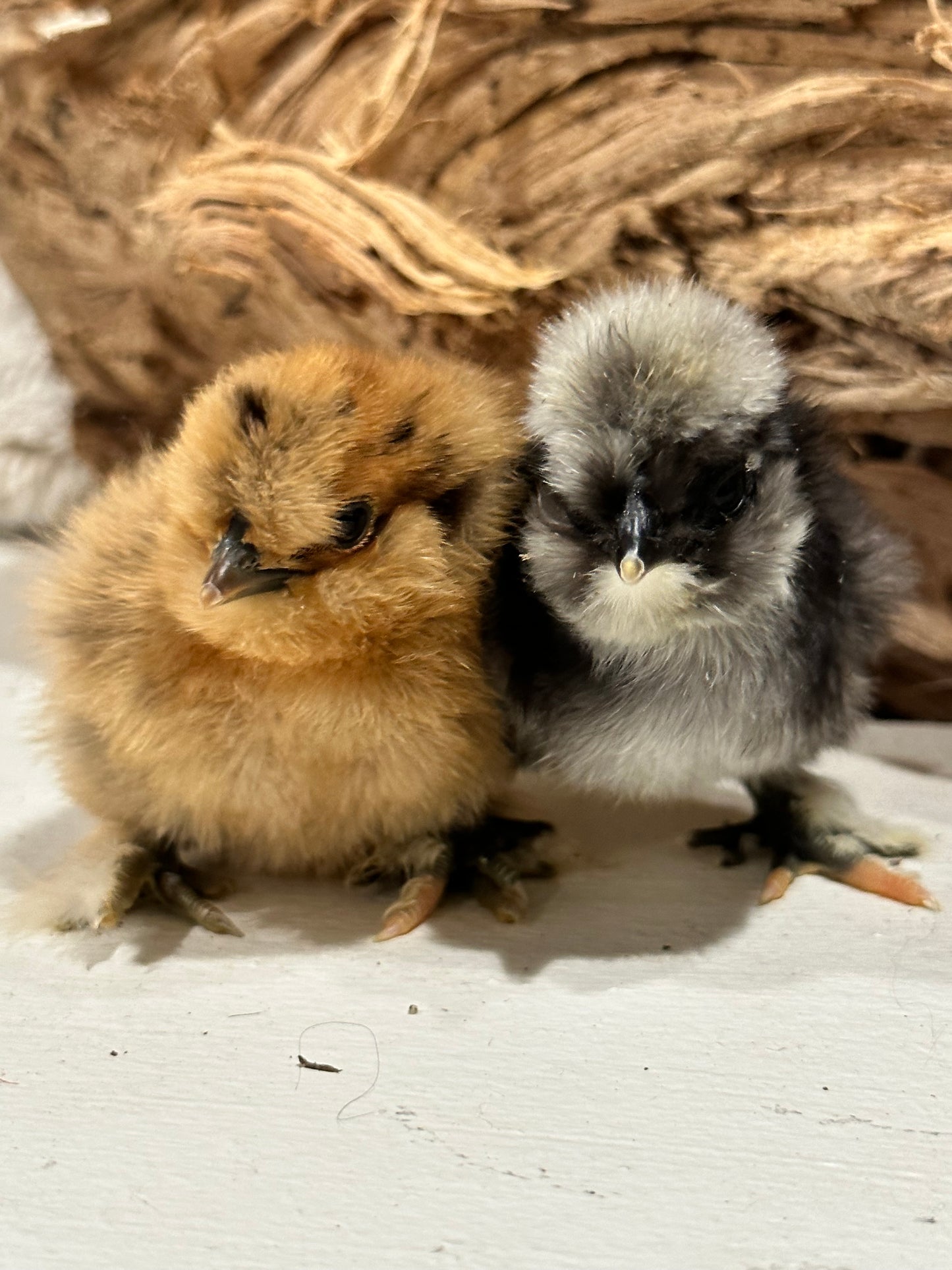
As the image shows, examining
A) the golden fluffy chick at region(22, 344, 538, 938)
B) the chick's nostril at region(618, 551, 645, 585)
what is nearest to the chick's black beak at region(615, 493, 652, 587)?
the chick's nostril at region(618, 551, 645, 585)

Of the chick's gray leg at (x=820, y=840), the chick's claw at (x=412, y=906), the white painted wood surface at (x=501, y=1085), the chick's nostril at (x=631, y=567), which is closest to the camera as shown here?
the white painted wood surface at (x=501, y=1085)

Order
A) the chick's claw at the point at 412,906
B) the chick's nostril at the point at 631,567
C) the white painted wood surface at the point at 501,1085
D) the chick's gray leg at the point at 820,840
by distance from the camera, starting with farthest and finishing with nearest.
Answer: the chick's gray leg at the point at 820,840, the chick's claw at the point at 412,906, the chick's nostril at the point at 631,567, the white painted wood surface at the point at 501,1085

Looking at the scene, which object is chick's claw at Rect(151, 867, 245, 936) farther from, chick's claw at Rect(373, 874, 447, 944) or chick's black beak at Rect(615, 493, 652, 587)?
chick's black beak at Rect(615, 493, 652, 587)

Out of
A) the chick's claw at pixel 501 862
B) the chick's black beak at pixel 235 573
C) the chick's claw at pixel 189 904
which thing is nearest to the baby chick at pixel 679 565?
the chick's claw at pixel 501 862

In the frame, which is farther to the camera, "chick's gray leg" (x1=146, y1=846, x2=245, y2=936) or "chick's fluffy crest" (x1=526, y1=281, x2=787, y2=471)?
"chick's gray leg" (x1=146, y1=846, x2=245, y2=936)

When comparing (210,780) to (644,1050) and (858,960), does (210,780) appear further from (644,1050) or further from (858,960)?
(858,960)

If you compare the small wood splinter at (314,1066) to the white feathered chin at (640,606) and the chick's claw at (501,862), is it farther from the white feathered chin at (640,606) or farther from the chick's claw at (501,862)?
the white feathered chin at (640,606)

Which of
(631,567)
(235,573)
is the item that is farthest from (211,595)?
(631,567)

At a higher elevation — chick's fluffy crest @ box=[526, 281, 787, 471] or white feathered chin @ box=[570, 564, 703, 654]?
chick's fluffy crest @ box=[526, 281, 787, 471]
